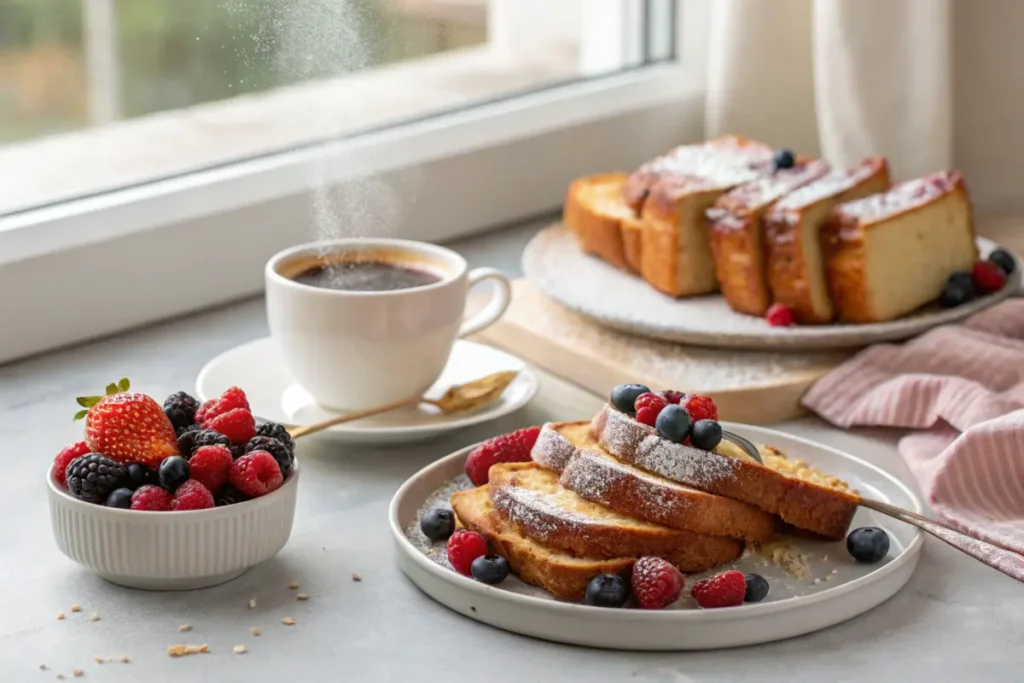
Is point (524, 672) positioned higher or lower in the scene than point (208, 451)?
lower

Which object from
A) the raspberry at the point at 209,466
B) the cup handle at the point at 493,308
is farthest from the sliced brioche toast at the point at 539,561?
the cup handle at the point at 493,308

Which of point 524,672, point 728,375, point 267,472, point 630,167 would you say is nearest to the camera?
point 524,672

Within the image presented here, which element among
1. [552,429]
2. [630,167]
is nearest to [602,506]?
[552,429]

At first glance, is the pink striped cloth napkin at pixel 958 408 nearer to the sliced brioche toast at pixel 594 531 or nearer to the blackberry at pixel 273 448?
the sliced brioche toast at pixel 594 531

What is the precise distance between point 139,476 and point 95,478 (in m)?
0.04

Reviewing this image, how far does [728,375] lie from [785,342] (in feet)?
0.38

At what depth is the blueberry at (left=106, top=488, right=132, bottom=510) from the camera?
1.19 meters

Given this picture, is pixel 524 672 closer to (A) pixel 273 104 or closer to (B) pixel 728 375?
(B) pixel 728 375

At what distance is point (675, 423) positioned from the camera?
1274 mm

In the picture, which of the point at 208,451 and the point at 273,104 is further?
the point at 273,104

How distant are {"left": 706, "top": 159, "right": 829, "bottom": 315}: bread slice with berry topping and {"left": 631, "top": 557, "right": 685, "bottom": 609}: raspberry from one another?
831 millimetres

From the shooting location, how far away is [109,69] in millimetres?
2178

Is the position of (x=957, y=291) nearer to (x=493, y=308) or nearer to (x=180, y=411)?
(x=493, y=308)

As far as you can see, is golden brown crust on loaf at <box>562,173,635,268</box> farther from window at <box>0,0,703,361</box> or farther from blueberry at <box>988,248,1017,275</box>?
blueberry at <box>988,248,1017,275</box>
